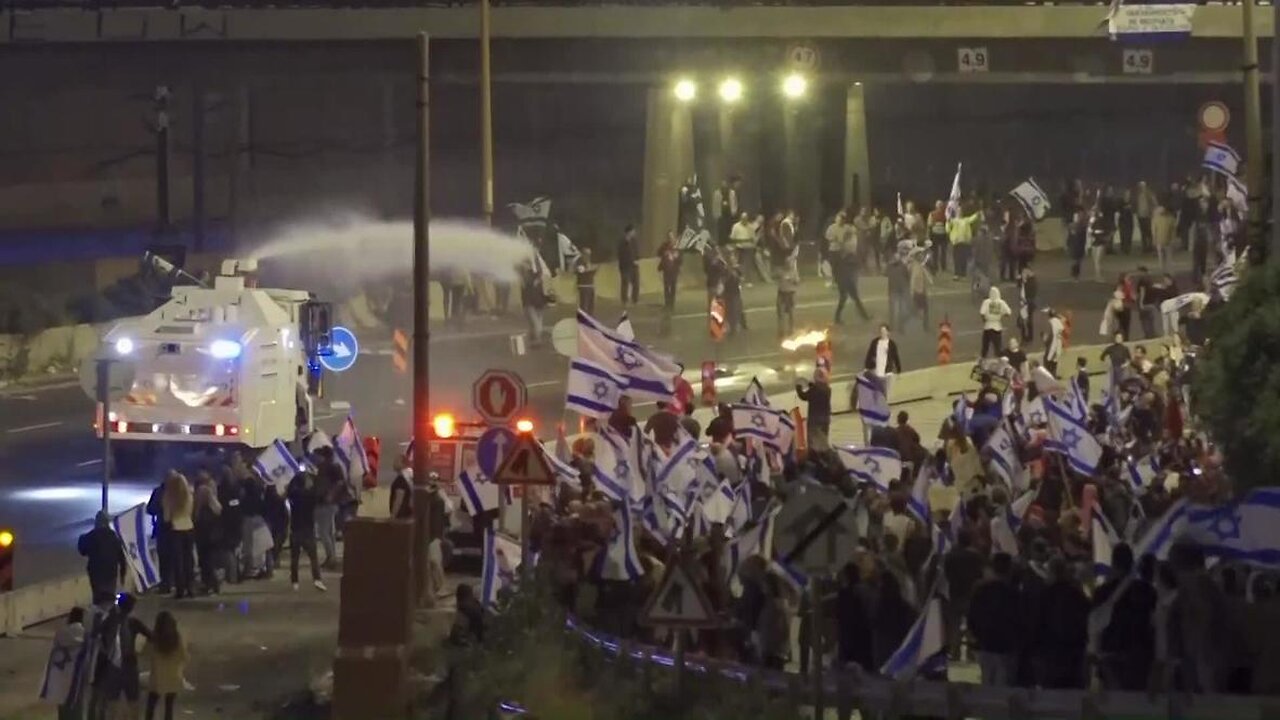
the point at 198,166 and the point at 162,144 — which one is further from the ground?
the point at 198,166

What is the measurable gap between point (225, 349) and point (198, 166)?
24311 millimetres

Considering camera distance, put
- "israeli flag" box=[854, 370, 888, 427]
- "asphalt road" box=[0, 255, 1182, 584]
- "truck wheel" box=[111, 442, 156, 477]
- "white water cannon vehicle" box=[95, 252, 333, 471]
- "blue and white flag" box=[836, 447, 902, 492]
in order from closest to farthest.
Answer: "blue and white flag" box=[836, 447, 902, 492] → "israeli flag" box=[854, 370, 888, 427] → "asphalt road" box=[0, 255, 1182, 584] → "white water cannon vehicle" box=[95, 252, 333, 471] → "truck wheel" box=[111, 442, 156, 477]

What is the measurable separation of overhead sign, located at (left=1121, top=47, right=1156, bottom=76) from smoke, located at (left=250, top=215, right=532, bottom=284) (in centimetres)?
1496

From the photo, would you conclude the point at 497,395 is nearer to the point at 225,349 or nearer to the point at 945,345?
the point at 225,349

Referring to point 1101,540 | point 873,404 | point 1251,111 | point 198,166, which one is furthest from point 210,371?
point 198,166

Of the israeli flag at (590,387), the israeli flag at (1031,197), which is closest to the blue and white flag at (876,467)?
the israeli flag at (590,387)

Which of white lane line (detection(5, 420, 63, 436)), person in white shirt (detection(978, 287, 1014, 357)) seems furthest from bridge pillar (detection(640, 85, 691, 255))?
white lane line (detection(5, 420, 63, 436))

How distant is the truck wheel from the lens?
93.1 feet

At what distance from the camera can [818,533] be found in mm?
13008

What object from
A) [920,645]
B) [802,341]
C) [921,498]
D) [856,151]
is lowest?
[920,645]

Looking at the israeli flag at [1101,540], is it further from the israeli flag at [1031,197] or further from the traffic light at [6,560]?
the israeli flag at [1031,197]

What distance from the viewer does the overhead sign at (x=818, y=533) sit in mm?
12992

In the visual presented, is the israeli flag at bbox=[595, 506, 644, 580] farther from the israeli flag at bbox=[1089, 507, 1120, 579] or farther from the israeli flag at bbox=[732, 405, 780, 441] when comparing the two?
the israeli flag at bbox=[732, 405, 780, 441]

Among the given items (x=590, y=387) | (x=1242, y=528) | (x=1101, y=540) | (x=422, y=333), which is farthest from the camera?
(x=422, y=333)
